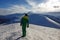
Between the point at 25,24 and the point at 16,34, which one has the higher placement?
the point at 25,24

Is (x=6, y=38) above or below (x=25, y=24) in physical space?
below

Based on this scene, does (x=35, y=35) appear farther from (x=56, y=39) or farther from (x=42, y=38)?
(x=56, y=39)

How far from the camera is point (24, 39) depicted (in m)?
15.0

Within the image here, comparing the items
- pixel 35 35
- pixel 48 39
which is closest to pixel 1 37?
pixel 35 35

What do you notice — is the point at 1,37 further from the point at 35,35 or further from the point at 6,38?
the point at 35,35

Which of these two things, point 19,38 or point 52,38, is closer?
point 19,38

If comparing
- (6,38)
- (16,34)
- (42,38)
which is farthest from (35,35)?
(6,38)

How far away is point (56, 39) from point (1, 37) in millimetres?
5584

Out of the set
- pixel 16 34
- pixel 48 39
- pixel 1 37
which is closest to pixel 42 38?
pixel 48 39

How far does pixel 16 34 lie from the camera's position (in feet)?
53.8

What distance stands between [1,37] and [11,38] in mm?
1302

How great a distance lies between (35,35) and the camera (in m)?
16.9

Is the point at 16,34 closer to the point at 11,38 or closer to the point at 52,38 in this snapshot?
the point at 11,38

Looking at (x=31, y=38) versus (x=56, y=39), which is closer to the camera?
(x=31, y=38)
